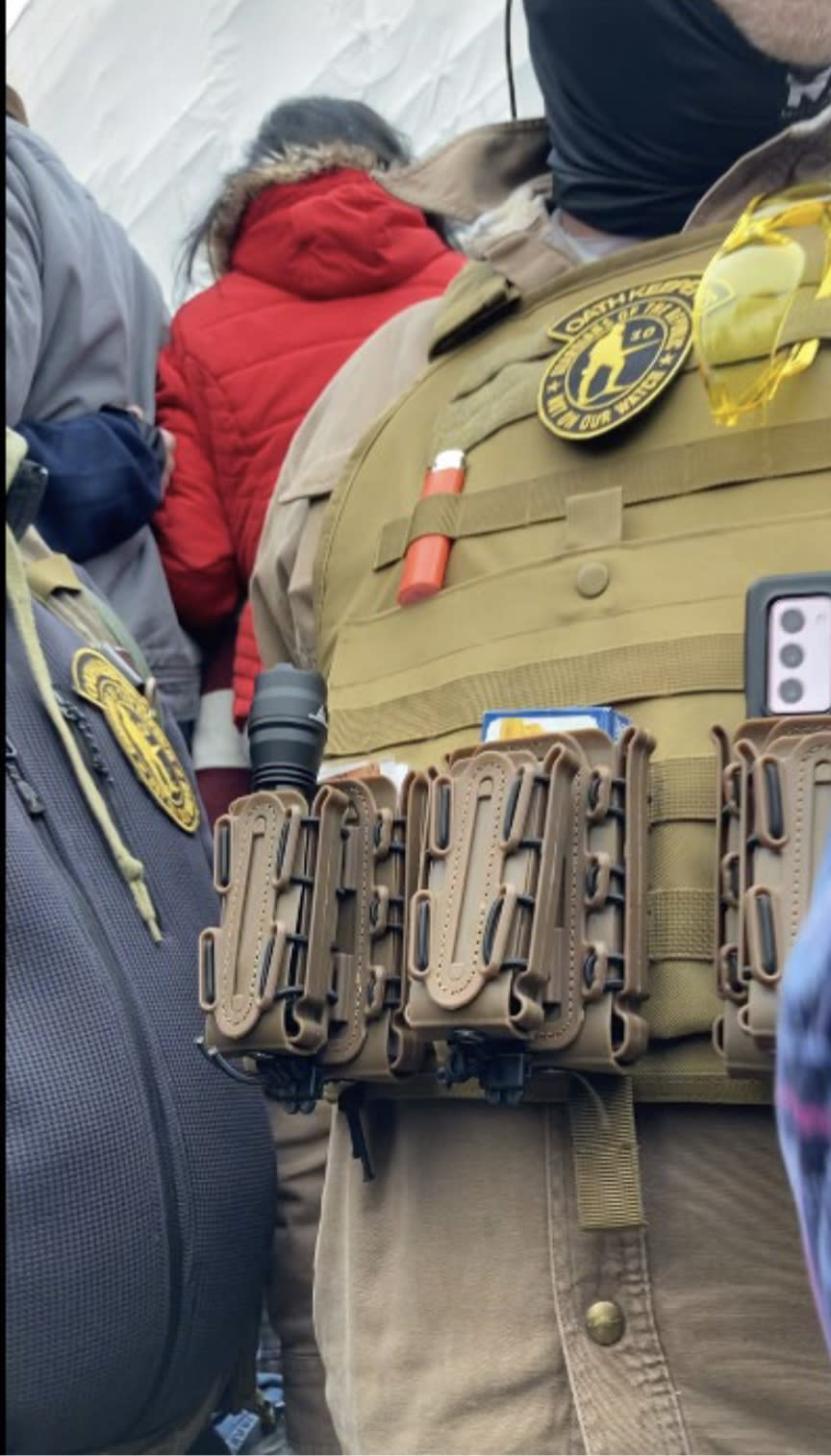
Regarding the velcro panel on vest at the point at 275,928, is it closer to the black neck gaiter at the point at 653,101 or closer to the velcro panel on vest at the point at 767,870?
the velcro panel on vest at the point at 767,870

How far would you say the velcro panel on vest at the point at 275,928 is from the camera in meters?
1.43

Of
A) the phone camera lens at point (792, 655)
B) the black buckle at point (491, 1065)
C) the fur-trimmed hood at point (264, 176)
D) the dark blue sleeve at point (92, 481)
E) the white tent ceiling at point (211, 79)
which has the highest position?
the white tent ceiling at point (211, 79)

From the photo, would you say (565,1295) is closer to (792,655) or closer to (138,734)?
(792,655)

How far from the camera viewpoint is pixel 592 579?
1508mm

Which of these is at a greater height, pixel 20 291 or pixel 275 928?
pixel 20 291

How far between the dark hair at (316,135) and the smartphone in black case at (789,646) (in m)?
1.40

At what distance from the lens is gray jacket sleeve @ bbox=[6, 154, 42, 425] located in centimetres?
221

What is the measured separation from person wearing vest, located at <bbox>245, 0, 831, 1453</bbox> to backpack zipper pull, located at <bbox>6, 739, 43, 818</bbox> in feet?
0.86

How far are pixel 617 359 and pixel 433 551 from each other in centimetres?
21

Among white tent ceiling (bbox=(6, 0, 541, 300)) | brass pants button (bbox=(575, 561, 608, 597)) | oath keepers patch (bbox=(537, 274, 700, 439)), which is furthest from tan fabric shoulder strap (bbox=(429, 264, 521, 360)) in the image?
white tent ceiling (bbox=(6, 0, 541, 300))

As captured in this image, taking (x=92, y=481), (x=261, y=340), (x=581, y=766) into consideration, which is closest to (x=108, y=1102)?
(x=581, y=766)

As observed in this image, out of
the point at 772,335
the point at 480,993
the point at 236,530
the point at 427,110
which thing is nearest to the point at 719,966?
the point at 480,993

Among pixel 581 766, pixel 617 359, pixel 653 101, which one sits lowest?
pixel 581 766

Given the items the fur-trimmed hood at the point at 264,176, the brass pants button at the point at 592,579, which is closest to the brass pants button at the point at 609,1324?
the brass pants button at the point at 592,579
